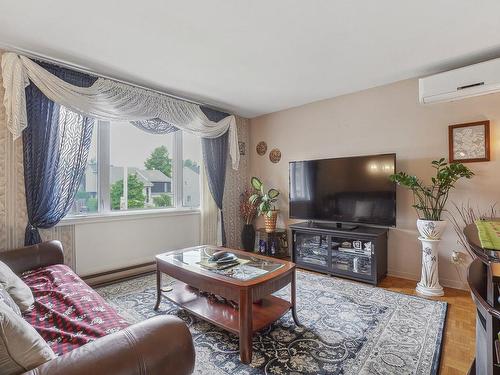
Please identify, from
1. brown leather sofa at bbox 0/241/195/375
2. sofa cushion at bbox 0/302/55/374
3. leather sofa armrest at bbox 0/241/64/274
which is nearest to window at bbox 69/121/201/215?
leather sofa armrest at bbox 0/241/64/274

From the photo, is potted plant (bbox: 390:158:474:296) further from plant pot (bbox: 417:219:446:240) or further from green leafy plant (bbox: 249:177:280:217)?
green leafy plant (bbox: 249:177:280:217)

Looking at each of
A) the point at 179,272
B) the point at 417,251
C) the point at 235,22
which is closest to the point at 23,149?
the point at 179,272

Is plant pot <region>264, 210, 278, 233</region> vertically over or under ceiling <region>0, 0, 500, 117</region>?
under

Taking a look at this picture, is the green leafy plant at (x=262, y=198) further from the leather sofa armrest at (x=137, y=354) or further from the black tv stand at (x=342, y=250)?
the leather sofa armrest at (x=137, y=354)

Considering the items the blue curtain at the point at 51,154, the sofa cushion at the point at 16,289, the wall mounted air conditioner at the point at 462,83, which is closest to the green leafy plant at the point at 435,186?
the wall mounted air conditioner at the point at 462,83

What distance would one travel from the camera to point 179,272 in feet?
6.72

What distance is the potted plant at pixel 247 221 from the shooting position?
13.9 feet

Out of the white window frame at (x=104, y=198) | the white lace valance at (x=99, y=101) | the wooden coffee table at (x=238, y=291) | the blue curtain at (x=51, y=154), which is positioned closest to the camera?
the wooden coffee table at (x=238, y=291)

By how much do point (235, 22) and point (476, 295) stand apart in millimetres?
2061

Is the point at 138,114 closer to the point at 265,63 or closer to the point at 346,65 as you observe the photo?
the point at 265,63

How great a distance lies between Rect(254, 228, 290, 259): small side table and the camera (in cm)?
395

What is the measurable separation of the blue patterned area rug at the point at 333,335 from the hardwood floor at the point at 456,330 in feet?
0.17

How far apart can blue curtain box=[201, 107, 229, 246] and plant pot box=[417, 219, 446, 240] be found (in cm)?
257

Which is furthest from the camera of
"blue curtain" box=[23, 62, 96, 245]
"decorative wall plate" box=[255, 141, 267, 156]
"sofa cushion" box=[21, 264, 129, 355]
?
"decorative wall plate" box=[255, 141, 267, 156]
